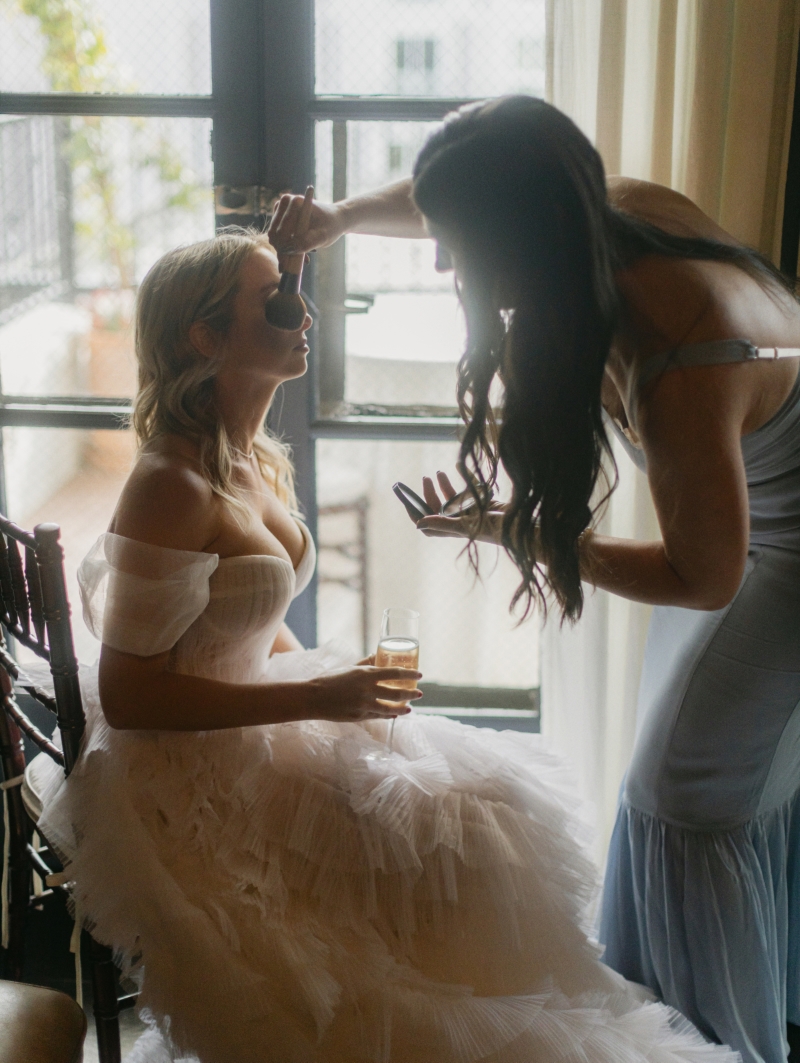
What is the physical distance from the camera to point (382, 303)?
71.9 inches

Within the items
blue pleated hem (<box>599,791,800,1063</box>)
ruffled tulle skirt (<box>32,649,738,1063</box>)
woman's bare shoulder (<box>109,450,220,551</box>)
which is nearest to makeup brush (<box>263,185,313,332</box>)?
woman's bare shoulder (<box>109,450,220,551</box>)

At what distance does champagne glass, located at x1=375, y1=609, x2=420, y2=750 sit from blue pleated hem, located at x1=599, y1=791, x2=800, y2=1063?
1.49ft

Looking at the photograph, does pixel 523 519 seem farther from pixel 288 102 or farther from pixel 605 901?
pixel 288 102

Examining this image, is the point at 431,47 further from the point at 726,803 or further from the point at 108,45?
the point at 726,803

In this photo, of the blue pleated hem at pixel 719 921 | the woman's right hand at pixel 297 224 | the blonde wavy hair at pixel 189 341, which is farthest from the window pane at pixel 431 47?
the blue pleated hem at pixel 719 921

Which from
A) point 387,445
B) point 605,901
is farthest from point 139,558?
point 605,901

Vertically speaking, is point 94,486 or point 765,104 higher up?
point 765,104

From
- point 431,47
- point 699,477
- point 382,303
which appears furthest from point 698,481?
point 431,47

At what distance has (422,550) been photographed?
6.44 ft

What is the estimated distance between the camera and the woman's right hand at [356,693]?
1280 mm

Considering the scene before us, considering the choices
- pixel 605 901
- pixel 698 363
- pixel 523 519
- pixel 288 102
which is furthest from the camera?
pixel 288 102

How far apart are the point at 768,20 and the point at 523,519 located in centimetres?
95

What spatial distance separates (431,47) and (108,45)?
607 mm

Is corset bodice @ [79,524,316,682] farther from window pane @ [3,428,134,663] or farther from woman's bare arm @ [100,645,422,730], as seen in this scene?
window pane @ [3,428,134,663]
